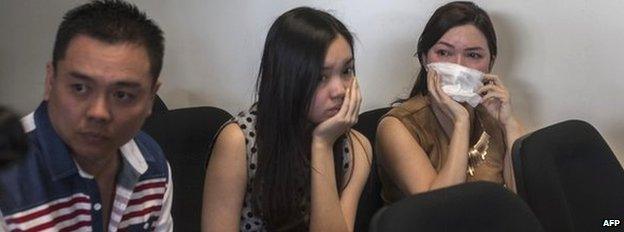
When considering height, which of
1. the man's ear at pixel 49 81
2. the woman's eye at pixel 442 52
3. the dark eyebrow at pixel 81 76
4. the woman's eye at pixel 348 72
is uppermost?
the dark eyebrow at pixel 81 76

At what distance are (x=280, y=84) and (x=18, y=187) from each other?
0.70 meters

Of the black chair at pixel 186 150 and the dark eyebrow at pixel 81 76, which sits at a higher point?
the dark eyebrow at pixel 81 76

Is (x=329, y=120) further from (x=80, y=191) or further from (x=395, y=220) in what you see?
(x=80, y=191)

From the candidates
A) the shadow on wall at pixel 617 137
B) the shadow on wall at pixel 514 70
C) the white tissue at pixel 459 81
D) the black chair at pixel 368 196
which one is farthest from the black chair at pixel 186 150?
the shadow on wall at pixel 617 137

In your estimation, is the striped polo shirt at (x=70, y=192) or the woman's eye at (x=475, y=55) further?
the woman's eye at (x=475, y=55)

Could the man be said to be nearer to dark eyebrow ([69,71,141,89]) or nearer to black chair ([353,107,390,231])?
dark eyebrow ([69,71,141,89])

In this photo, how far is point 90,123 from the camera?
3.51 ft

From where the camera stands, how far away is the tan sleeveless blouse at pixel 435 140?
1977 mm

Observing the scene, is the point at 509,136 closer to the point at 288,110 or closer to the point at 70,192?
Result: the point at 288,110

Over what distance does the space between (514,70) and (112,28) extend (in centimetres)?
158

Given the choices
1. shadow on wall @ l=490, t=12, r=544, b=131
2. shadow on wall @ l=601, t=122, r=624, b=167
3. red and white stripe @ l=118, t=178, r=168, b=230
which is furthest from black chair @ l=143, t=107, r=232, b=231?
shadow on wall @ l=601, t=122, r=624, b=167

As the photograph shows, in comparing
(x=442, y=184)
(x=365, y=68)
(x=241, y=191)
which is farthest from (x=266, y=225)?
(x=365, y=68)

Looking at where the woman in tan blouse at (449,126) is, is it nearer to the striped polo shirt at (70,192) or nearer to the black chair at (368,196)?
the black chair at (368,196)

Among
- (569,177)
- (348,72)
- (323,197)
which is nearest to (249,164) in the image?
(323,197)
